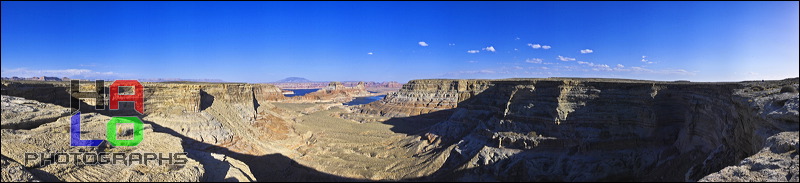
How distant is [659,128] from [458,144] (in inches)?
615

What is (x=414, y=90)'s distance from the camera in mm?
67750

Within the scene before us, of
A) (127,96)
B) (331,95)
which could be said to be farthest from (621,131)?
(331,95)

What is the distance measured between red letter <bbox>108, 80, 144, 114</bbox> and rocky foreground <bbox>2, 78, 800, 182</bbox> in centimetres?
73

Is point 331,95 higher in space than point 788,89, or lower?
lower

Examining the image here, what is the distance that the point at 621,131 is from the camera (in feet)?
76.6

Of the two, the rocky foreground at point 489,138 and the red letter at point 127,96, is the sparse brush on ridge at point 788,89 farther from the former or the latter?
the red letter at point 127,96

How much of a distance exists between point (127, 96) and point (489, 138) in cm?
2962

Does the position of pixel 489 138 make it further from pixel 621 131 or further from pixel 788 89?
pixel 788 89

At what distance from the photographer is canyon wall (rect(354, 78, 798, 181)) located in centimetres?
Answer: 1398

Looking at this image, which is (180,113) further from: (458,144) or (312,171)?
(458,144)

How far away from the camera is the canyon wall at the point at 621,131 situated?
1398 cm

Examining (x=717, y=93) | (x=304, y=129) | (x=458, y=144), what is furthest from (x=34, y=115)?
(x=717, y=93)

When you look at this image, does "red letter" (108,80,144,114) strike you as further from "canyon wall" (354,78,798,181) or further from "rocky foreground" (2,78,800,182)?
"canyon wall" (354,78,798,181)

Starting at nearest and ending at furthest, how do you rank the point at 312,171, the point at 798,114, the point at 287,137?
the point at 798,114, the point at 312,171, the point at 287,137
